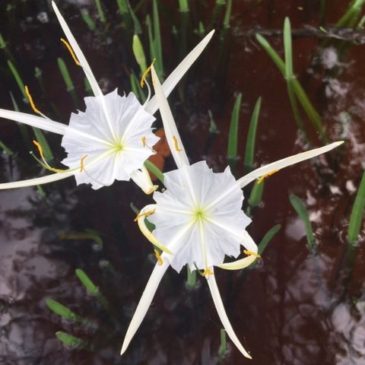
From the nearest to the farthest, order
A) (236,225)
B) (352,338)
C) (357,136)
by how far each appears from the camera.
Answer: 1. (236,225)
2. (352,338)
3. (357,136)

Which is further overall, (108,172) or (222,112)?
(222,112)

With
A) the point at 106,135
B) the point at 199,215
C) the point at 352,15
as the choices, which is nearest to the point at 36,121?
the point at 106,135

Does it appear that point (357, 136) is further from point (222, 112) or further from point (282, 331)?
point (282, 331)

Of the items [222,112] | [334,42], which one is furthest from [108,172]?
[334,42]

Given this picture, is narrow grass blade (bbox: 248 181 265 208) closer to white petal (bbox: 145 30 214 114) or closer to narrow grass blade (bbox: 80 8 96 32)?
white petal (bbox: 145 30 214 114)

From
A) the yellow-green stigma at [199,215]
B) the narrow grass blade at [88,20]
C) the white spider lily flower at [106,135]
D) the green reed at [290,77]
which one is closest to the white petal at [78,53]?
the white spider lily flower at [106,135]

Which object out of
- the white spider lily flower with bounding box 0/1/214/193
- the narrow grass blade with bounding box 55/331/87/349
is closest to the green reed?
the white spider lily flower with bounding box 0/1/214/193

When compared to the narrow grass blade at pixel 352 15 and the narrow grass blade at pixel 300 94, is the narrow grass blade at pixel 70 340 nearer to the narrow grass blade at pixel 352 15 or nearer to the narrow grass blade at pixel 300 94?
the narrow grass blade at pixel 300 94
